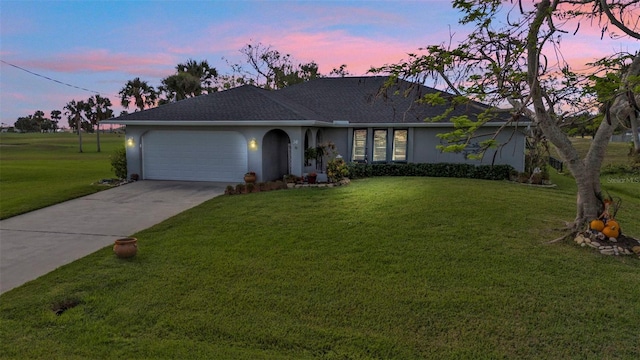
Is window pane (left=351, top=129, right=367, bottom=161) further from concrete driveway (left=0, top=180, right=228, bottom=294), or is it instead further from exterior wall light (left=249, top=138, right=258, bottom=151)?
concrete driveway (left=0, top=180, right=228, bottom=294)

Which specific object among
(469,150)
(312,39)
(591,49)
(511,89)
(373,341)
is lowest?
(373,341)

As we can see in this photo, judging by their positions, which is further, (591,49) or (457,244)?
(591,49)

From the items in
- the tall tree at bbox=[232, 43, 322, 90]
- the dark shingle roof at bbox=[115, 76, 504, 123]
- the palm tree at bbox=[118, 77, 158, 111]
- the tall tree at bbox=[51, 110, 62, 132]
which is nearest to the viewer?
the dark shingle roof at bbox=[115, 76, 504, 123]

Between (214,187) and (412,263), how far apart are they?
1026cm

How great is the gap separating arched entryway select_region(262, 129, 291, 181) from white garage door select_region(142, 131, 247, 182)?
0.87m

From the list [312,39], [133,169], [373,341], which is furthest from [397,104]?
[373,341]

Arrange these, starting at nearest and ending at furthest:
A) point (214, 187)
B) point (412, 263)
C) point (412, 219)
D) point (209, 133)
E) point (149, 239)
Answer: point (412, 263) < point (149, 239) < point (412, 219) < point (214, 187) < point (209, 133)

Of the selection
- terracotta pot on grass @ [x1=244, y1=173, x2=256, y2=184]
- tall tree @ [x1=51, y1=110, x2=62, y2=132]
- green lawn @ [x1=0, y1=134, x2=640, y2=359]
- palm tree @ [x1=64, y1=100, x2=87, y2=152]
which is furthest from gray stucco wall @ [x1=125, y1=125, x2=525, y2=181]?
tall tree @ [x1=51, y1=110, x2=62, y2=132]

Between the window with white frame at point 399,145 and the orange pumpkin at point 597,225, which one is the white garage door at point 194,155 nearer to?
the window with white frame at point 399,145

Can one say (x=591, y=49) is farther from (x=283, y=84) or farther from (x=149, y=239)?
(x=283, y=84)

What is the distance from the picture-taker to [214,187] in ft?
49.1

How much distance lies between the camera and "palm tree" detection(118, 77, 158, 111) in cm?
3834

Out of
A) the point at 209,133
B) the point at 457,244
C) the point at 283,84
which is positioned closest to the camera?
the point at 457,244

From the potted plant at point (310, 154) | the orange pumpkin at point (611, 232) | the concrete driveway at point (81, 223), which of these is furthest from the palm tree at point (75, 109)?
the orange pumpkin at point (611, 232)
